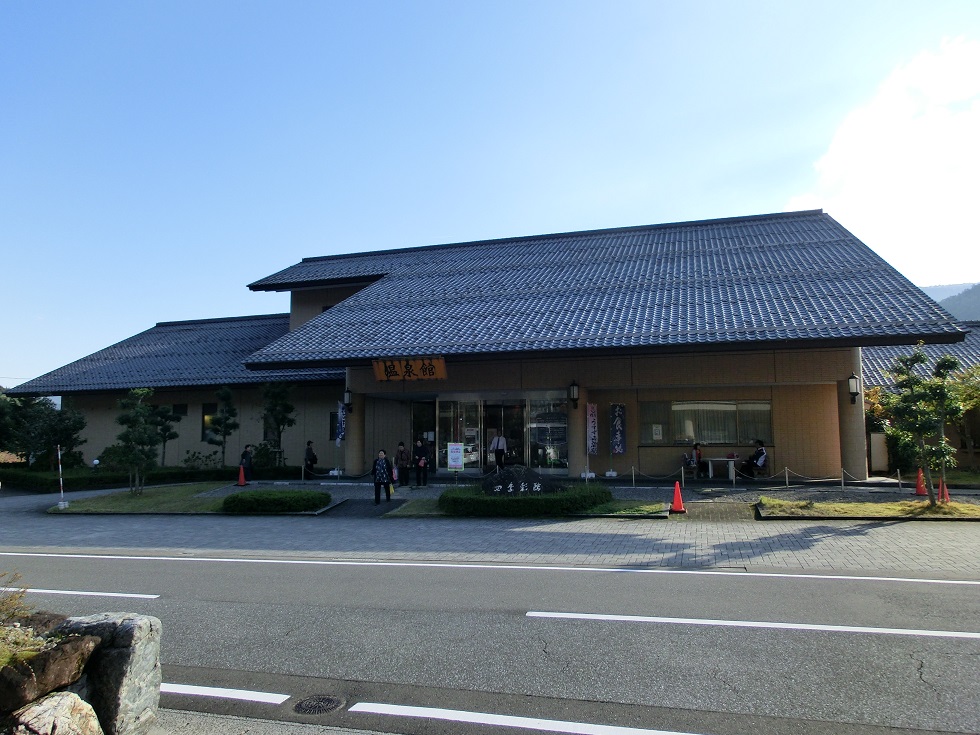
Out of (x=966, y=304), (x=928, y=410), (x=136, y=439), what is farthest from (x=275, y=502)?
(x=966, y=304)

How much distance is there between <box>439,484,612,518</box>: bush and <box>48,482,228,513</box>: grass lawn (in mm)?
6824

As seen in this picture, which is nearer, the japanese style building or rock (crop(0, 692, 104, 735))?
rock (crop(0, 692, 104, 735))

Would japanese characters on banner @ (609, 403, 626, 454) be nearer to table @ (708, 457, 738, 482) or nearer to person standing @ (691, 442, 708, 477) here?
person standing @ (691, 442, 708, 477)

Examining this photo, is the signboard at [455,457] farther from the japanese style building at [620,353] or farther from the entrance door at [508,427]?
the entrance door at [508,427]

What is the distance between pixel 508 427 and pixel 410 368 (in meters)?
4.76

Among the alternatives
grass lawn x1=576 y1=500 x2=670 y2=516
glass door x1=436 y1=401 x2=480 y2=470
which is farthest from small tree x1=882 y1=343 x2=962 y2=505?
glass door x1=436 y1=401 x2=480 y2=470

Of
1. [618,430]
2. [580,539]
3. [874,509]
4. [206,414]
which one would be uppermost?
[206,414]

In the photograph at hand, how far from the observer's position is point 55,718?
4090 millimetres

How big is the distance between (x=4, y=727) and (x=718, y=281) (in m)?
21.6

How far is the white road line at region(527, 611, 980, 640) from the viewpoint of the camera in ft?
20.9

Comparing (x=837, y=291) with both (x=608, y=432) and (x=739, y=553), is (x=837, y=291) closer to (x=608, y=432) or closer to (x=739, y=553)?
(x=608, y=432)

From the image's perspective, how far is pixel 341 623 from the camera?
23.6ft

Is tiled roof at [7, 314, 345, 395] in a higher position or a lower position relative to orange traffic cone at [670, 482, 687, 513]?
higher

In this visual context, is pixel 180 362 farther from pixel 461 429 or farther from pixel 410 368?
pixel 410 368
